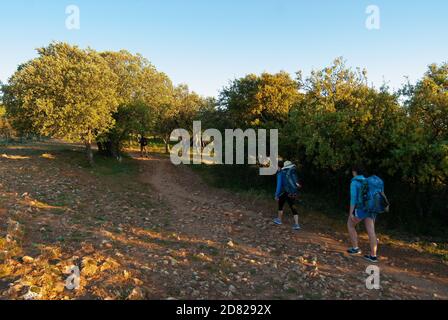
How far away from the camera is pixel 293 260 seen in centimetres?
934

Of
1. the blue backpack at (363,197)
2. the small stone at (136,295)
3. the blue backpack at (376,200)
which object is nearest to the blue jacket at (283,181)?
the blue backpack at (363,197)

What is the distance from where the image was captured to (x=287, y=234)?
11852 millimetres

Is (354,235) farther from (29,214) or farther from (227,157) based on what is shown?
(227,157)

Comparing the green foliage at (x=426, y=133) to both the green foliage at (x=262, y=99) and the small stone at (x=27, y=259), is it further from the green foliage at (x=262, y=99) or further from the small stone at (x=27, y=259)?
the small stone at (x=27, y=259)

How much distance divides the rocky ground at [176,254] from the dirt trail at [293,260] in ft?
0.11

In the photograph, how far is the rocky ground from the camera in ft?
23.7

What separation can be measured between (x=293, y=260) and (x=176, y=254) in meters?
3.55

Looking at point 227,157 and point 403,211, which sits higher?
point 227,157

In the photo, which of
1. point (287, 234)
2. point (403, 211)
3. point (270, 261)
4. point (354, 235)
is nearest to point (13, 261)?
point (270, 261)

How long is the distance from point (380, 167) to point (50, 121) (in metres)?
21.3

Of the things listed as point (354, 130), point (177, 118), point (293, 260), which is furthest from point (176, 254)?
point (177, 118)

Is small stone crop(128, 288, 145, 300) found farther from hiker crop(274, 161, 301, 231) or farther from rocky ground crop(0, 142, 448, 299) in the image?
hiker crop(274, 161, 301, 231)

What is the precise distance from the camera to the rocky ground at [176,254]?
7.22 metres

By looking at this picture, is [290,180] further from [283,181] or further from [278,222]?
[278,222]
